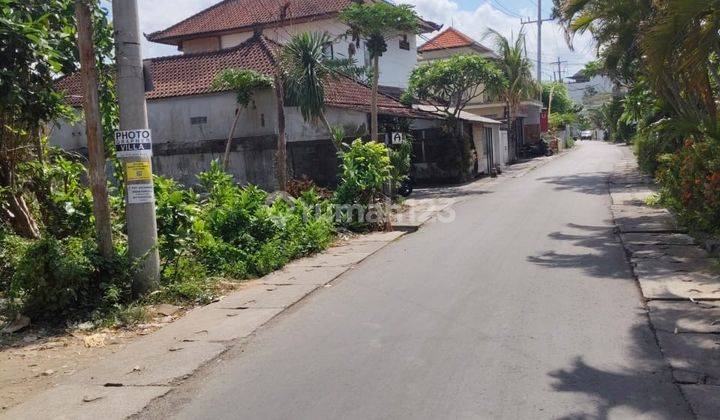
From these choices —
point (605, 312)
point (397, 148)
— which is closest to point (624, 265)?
point (605, 312)

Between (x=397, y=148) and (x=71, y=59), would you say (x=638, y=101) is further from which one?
(x=71, y=59)

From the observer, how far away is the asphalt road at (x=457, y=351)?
4.85 metres

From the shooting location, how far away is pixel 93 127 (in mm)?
7965

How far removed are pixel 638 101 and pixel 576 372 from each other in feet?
72.7

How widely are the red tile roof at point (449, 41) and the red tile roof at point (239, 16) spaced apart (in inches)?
491

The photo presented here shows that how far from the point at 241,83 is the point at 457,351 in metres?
15.8

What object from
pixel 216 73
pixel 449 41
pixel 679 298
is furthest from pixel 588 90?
pixel 679 298

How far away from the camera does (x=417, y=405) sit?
4820 mm

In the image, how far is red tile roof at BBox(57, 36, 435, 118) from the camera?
2242 cm

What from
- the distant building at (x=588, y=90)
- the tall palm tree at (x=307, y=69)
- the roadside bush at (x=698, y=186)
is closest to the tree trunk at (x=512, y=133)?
the tall palm tree at (x=307, y=69)

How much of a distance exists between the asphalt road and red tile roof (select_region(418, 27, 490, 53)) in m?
36.4

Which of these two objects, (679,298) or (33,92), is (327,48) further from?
(679,298)

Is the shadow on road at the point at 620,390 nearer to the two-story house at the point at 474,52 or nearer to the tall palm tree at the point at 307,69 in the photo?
the tall palm tree at the point at 307,69

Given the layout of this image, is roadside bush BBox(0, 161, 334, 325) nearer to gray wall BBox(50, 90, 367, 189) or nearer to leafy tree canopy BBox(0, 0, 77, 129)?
leafy tree canopy BBox(0, 0, 77, 129)
